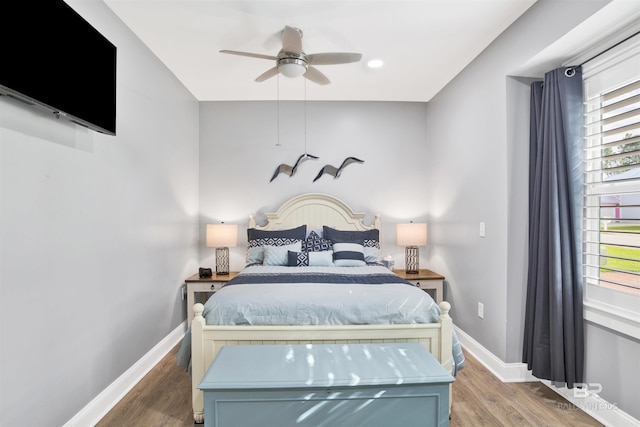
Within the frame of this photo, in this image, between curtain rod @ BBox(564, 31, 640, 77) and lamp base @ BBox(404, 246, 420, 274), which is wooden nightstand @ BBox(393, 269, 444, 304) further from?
curtain rod @ BBox(564, 31, 640, 77)

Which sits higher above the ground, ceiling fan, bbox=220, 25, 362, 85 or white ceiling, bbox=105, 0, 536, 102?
white ceiling, bbox=105, 0, 536, 102

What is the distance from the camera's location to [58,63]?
1.72m

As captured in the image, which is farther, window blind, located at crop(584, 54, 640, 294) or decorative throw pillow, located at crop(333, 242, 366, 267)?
decorative throw pillow, located at crop(333, 242, 366, 267)

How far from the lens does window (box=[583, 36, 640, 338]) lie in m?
1.94

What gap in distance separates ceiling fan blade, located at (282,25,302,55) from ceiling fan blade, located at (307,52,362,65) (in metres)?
0.11

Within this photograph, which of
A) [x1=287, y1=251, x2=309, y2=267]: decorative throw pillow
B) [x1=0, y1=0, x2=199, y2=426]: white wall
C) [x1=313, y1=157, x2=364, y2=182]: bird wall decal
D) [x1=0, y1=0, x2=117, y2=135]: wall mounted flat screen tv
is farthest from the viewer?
[x1=313, y1=157, x2=364, y2=182]: bird wall decal

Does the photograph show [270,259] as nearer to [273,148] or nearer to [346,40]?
[273,148]

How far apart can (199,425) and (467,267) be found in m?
2.59

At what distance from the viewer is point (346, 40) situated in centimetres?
273

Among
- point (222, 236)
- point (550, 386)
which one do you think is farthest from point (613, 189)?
point (222, 236)

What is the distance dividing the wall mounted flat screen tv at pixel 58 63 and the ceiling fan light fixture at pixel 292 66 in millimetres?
1109

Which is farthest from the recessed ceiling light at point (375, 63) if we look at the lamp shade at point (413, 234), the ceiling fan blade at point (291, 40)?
the lamp shade at point (413, 234)

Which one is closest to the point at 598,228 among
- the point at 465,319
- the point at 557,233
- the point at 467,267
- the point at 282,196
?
the point at 557,233

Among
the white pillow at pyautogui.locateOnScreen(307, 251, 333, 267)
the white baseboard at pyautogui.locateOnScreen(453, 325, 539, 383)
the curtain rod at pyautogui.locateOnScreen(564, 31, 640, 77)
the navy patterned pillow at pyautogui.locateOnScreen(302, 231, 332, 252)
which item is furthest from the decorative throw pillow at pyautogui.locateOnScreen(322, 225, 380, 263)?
the curtain rod at pyautogui.locateOnScreen(564, 31, 640, 77)
